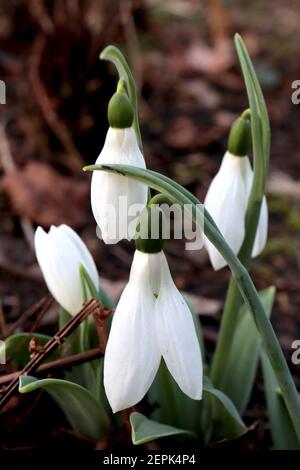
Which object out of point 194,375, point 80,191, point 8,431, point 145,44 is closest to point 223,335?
point 194,375

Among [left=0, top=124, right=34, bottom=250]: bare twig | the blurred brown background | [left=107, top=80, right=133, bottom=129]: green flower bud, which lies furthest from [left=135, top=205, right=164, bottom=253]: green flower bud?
[left=0, top=124, right=34, bottom=250]: bare twig

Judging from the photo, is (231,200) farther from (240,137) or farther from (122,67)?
(122,67)

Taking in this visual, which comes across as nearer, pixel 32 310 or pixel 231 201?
pixel 231 201

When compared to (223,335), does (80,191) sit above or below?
above

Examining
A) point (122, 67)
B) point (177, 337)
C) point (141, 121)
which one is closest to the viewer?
point (177, 337)

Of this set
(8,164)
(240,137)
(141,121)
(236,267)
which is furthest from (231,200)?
(141,121)

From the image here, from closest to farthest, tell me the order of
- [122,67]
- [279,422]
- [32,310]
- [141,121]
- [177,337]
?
1. [177,337]
2. [122,67]
3. [279,422]
4. [32,310]
5. [141,121]

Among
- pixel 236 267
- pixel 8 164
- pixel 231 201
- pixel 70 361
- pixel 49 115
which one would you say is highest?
pixel 49 115

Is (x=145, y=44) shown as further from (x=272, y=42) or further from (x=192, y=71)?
(x=272, y=42)
